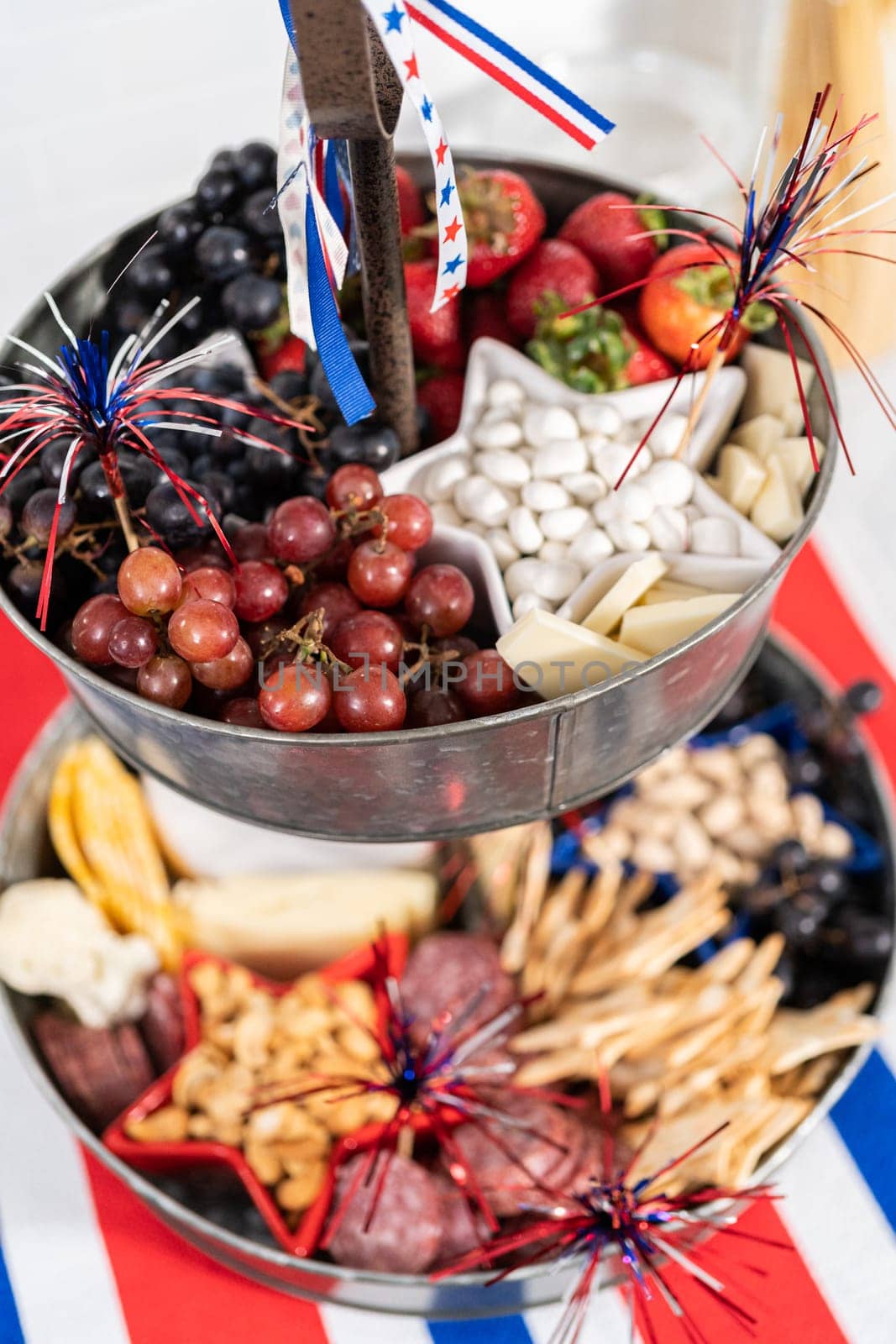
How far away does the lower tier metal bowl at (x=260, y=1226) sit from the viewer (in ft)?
2.78

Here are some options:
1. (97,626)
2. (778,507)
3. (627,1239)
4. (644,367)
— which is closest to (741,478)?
(778,507)

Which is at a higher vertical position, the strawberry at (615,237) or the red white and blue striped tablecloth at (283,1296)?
the strawberry at (615,237)

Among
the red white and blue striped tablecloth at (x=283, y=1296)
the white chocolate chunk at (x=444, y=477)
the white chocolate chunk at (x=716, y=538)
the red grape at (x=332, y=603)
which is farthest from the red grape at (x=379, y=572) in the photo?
the red white and blue striped tablecloth at (x=283, y=1296)

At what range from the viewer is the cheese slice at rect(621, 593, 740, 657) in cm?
70

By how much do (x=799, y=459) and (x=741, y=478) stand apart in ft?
0.14

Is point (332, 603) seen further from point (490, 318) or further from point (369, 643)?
point (490, 318)

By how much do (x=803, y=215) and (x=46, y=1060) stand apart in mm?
896

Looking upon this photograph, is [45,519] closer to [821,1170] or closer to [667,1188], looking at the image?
[667,1188]

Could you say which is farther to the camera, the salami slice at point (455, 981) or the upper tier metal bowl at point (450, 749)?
the salami slice at point (455, 981)

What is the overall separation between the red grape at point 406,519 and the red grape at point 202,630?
0.13m

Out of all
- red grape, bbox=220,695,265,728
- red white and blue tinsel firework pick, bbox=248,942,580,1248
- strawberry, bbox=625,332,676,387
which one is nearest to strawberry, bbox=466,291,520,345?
strawberry, bbox=625,332,676,387

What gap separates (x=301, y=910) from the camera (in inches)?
42.6

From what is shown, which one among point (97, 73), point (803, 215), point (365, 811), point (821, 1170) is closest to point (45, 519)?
point (365, 811)

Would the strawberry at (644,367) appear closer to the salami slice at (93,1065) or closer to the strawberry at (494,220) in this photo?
the strawberry at (494,220)
